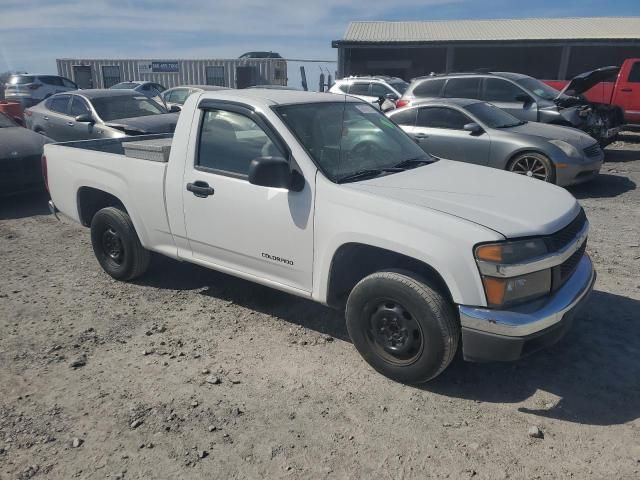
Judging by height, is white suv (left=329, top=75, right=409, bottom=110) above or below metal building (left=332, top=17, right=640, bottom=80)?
below

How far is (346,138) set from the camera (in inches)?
151

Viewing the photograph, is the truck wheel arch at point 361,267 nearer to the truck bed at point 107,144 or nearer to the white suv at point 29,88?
the truck bed at point 107,144

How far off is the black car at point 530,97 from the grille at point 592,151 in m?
1.96

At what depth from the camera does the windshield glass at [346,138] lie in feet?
11.8

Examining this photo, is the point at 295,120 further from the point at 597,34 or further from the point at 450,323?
the point at 597,34

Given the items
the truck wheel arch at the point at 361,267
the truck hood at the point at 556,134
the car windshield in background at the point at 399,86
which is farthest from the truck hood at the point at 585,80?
the truck wheel arch at the point at 361,267

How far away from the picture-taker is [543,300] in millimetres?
3041

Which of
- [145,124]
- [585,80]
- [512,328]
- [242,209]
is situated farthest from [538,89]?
[512,328]

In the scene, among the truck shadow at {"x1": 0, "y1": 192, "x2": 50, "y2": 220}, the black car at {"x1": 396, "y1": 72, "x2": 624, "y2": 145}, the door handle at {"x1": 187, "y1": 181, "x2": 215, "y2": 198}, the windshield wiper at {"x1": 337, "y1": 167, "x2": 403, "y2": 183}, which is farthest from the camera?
the black car at {"x1": 396, "y1": 72, "x2": 624, "y2": 145}

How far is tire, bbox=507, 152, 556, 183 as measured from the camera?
774 cm

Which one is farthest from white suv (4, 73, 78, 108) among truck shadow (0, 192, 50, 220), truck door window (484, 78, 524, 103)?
truck door window (484, 78, 524, 103)

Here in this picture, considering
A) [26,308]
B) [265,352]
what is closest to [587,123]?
[265,352]

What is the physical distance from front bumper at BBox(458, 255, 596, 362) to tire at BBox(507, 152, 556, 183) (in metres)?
5.20

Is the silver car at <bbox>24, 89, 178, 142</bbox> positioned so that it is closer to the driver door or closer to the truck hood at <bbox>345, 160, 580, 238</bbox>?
the driver door
